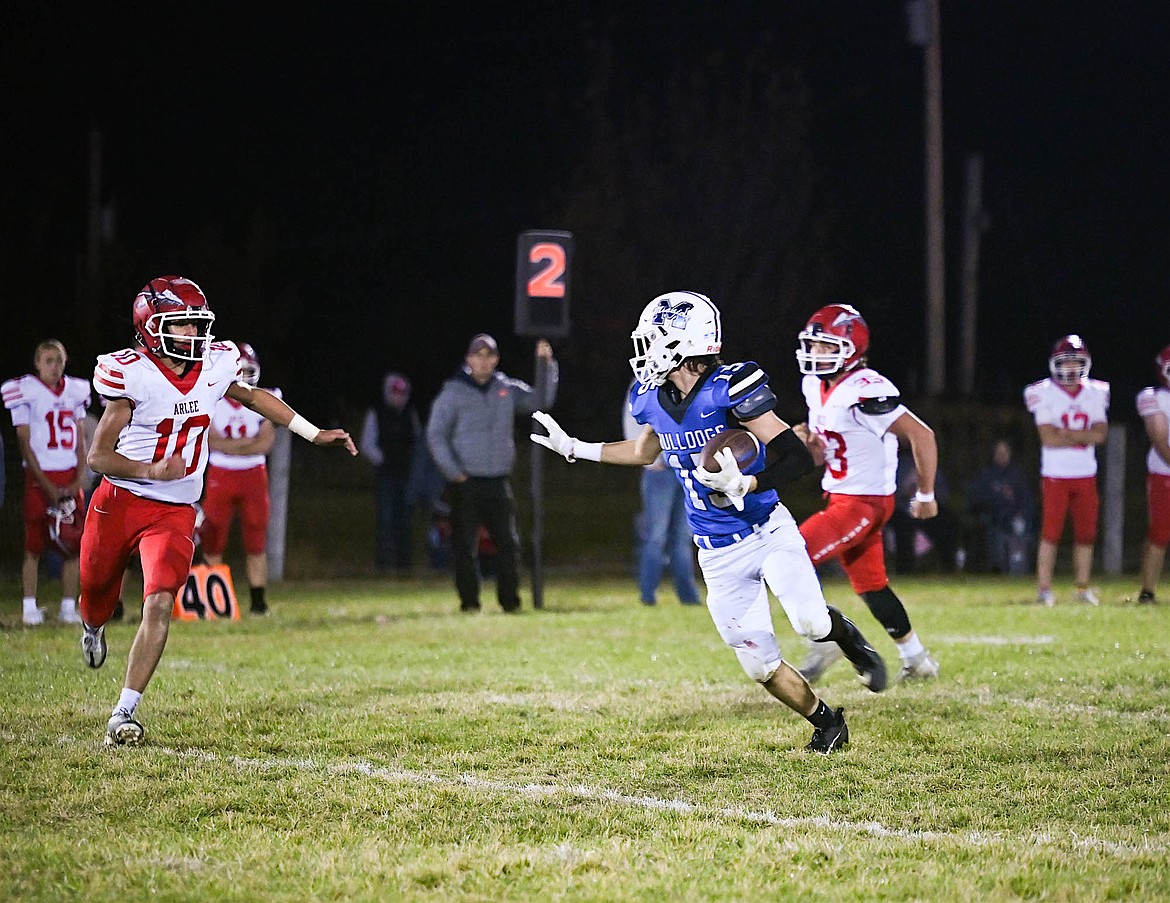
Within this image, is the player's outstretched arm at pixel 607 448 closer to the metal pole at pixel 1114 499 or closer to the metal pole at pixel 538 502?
the metal pole at pixel 538 502

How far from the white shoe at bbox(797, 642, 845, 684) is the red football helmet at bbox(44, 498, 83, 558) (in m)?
5.76

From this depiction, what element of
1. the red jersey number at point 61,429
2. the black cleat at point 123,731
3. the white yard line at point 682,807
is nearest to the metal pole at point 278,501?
the red jersey number at point 61,429

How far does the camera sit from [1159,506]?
1231 cm

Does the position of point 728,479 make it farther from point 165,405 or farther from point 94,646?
point 94,646

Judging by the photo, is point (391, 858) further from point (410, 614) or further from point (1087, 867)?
point (410, 614)

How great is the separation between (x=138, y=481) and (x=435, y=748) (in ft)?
5.88

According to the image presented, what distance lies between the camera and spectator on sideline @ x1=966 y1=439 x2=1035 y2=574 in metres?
16.9

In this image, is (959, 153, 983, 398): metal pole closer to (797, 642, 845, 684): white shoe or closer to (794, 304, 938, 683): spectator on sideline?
(794, 304, 938, 683): spectator on sideline

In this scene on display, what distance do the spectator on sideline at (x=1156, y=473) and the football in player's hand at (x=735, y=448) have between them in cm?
667

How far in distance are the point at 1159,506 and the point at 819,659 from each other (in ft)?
17.8

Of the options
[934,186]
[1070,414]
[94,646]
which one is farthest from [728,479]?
[934,186]

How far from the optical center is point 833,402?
8.27 m

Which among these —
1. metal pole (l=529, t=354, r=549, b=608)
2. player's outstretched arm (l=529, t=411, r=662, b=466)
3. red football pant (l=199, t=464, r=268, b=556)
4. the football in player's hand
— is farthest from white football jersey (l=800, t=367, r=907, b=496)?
red football pant (l=199, t=464, r=268, b=556)

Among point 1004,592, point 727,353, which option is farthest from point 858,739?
point 727,353
